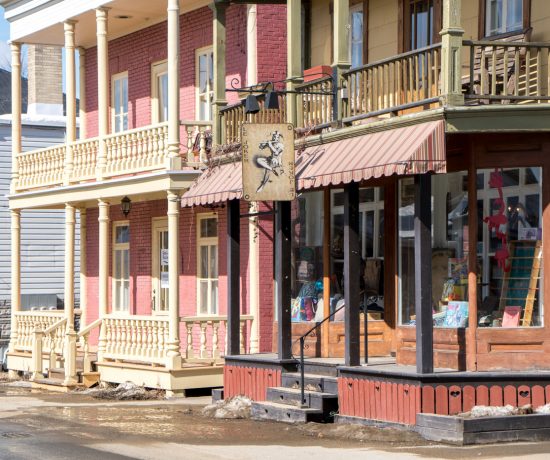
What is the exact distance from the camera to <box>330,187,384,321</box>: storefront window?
1823cm

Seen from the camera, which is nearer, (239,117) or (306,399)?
(306,399)

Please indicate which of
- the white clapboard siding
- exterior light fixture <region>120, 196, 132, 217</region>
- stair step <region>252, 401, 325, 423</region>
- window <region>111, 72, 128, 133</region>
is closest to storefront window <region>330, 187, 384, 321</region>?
stair step <region>252, 401, 325, 423</region>

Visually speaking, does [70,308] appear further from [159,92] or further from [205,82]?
[205,82]

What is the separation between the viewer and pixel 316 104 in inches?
706

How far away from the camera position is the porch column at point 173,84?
2105 cm

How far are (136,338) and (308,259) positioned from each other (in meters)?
4.05

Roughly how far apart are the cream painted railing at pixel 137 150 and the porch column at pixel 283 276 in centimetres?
408

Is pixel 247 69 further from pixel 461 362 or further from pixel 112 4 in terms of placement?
pixel 461 362

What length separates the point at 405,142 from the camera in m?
15.0

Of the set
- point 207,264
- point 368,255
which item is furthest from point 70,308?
point 368,255

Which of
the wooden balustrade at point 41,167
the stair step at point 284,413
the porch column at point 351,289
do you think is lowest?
the stair step at point 284,413

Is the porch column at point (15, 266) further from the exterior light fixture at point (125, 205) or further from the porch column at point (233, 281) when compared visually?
the porch column at point (233, 281)

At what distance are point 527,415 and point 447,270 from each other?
7.70ft

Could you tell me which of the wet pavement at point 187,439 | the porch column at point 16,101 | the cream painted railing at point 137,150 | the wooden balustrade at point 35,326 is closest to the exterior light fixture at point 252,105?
the cream painted railing at point 137,150
